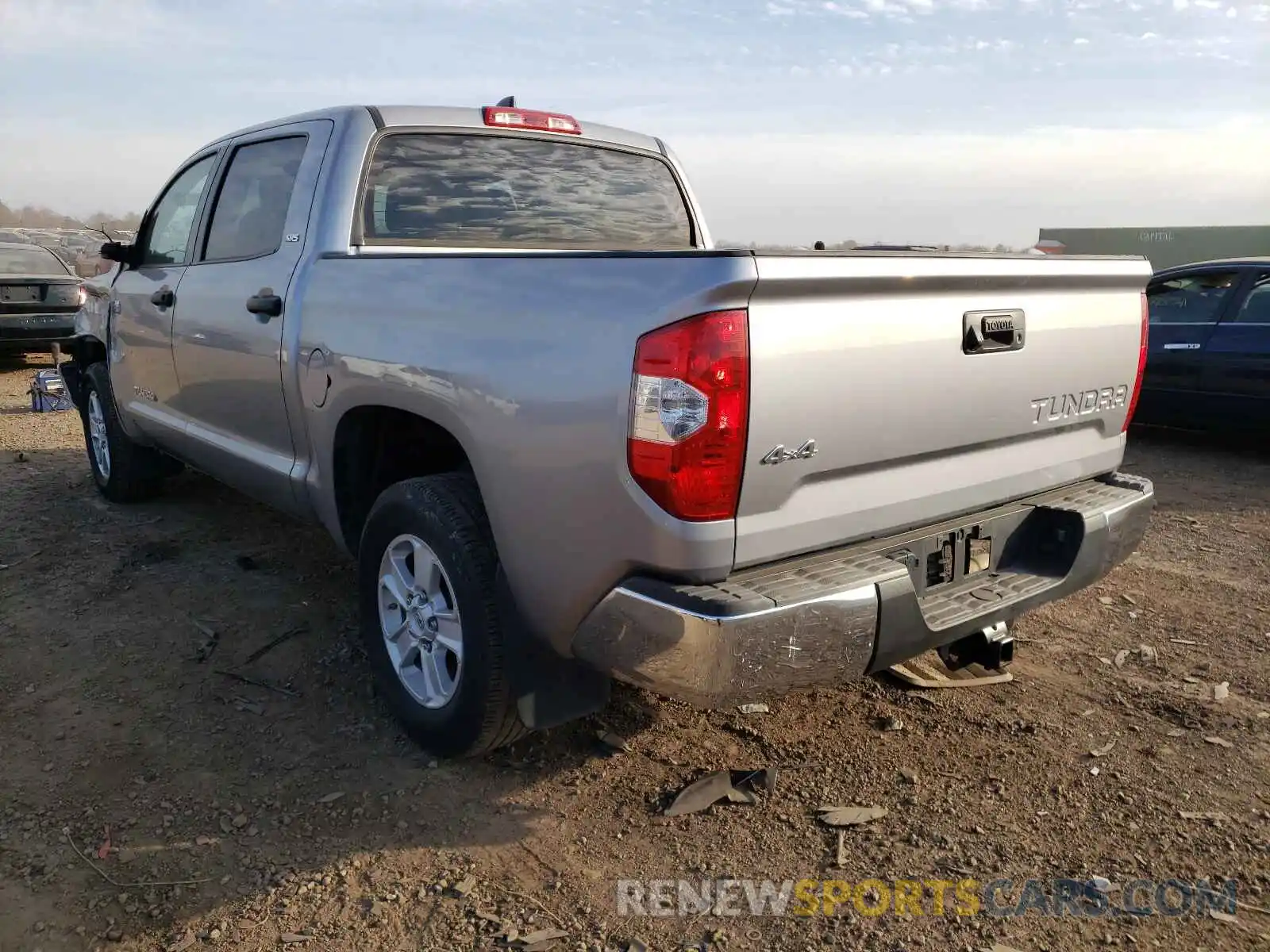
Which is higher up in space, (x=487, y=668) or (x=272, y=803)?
(x=487, y=668)

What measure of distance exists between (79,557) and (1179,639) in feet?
16.8

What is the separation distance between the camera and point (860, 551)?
254 centimetres

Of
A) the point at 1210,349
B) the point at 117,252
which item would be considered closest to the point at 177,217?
the point at 117,252

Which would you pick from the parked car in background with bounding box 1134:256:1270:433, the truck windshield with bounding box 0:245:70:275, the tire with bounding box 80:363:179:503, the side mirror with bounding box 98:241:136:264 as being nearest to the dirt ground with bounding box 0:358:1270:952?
the tire with bounding box 80:363:179:503

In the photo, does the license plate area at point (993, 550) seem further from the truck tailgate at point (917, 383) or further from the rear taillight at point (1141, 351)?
the rear taillight at point (1141, 351)

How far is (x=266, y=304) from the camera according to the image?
355cm

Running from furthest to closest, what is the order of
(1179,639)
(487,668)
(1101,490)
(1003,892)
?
(1179,639) < (1101,490) < (487,668) < (1003,892)

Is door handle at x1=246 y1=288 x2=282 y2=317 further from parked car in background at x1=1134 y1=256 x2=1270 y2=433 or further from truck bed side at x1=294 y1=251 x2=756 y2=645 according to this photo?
parked car in background at x1=1134 y1=256 x2=1270 y2=433

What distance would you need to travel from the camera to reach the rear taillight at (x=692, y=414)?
2158 millimetres

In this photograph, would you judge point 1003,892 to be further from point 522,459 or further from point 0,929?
point 0,929

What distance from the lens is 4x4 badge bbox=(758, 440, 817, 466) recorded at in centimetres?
226

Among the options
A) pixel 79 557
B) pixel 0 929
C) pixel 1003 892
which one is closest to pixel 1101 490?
pixel 1003 892

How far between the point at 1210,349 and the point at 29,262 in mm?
12282

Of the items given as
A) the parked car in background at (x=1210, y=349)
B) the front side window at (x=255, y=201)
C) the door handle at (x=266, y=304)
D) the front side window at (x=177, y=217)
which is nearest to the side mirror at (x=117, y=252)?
the front side window at (x=177, y=217)
